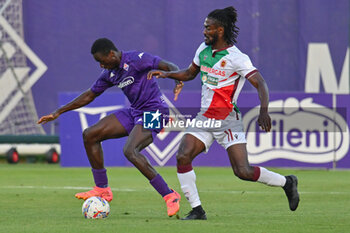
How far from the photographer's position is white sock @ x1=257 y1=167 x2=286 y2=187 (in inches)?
343

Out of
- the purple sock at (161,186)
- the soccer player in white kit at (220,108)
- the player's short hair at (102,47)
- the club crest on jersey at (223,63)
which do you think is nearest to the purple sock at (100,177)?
the purple sock at (161,186)

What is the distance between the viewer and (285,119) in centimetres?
1816

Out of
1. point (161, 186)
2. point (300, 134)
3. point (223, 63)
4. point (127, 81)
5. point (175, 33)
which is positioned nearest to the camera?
point (223, 63)

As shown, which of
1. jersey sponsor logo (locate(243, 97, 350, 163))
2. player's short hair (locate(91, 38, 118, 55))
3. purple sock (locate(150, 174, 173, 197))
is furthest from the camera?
jersey sponsor logo (locate(243, 97, 350, 163))

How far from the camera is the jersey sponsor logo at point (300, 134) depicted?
18.1 metres

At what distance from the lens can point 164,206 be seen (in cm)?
1051

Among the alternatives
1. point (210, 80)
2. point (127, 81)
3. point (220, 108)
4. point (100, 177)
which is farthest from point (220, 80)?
point (100, 177)

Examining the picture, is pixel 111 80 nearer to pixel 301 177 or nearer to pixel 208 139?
pixel 208 139

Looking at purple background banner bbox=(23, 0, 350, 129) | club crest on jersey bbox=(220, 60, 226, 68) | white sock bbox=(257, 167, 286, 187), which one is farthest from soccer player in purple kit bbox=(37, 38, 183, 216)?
purple background banner bbox=(23, 0, 350, 129)

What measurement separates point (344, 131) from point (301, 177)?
7.77 feet

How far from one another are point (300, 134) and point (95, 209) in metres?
9.98

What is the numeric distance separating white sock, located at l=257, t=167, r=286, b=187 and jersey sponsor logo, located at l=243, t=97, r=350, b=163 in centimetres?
935

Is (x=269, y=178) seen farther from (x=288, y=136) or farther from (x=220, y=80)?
(x=288, y=136)

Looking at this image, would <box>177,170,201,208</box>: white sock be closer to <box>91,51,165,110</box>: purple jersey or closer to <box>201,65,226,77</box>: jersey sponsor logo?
<box>201,65,226,77</box>: jersey sponsor logo
